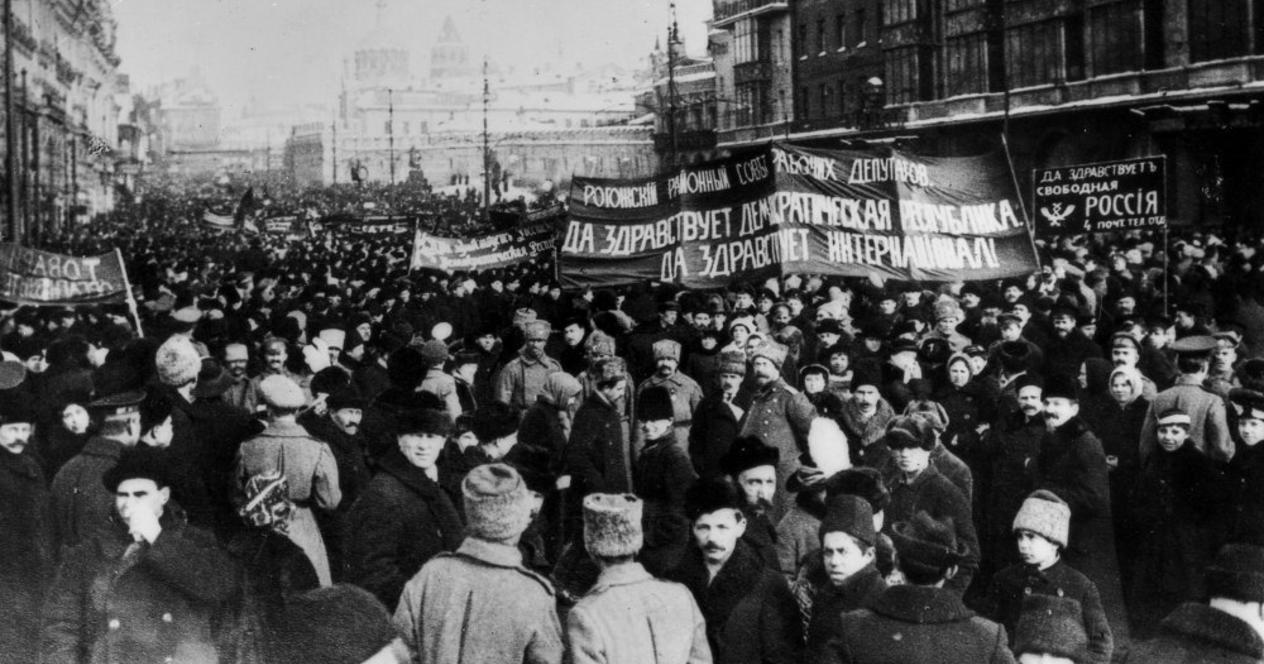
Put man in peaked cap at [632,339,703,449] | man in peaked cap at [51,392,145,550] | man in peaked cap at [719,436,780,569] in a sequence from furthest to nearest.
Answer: man in peaked cap at [632,339,703,449] < man in peaked cap at [719,436,780,569] < man in peaked cap at [51,392,145,550]

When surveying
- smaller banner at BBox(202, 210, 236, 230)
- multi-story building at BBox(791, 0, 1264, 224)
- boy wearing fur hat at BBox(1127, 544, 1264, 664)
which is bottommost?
boy wearing fur hat at BBox(1127, 544, 1264, 664)

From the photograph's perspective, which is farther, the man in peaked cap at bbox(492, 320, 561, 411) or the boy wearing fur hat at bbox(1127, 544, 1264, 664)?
the man in peaked cap at bbox(492, 320, 561, 411)

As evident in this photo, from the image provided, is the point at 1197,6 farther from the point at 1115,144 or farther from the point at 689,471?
the point at 689,471

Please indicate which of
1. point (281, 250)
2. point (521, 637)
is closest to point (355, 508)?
point (521, 637)

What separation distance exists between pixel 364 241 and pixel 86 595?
33343 millimetres

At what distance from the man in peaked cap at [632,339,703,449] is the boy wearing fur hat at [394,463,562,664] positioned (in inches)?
181

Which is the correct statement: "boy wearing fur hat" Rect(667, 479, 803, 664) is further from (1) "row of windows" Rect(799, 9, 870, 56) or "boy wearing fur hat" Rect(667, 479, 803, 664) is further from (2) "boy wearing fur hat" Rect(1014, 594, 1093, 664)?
(1) "row of windows" Rect(799, 9, 870, 56)

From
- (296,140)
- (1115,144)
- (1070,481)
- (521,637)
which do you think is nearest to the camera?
(521,637)

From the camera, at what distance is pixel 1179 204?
33.4 m

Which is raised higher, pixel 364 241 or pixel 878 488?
pixel 364 241

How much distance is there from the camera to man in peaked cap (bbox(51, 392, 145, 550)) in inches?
229

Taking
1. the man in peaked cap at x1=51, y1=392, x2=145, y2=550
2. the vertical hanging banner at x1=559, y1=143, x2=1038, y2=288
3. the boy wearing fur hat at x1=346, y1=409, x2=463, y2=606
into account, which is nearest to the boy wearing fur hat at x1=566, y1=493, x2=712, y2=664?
the boy wearing fur hat at x1=346, y1=409, x2=463, y2=606

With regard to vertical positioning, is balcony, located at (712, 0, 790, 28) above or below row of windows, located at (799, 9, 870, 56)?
above

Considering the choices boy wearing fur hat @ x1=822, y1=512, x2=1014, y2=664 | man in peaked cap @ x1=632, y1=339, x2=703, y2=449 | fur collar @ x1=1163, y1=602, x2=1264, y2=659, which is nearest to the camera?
fur collar @ x1=1163, y1=602, x2=1264, y2=659
